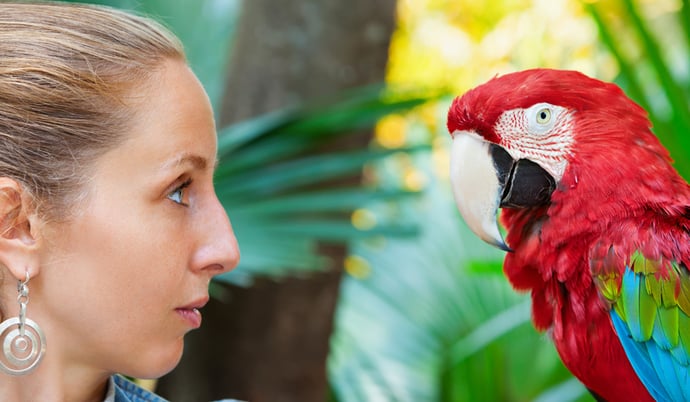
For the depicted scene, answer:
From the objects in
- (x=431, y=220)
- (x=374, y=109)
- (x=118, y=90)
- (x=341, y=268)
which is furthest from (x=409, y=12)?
(x=118, y=90)

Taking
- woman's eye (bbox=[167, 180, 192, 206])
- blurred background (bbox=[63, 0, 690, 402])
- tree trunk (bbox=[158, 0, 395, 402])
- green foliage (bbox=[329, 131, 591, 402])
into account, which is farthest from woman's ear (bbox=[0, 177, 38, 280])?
green foliage (bbox=[329, 131, 591, 402])

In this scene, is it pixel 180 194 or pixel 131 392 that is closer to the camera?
pixel 180 194

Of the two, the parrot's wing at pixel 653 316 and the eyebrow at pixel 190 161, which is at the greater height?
the eyebrow at pixel 190 161

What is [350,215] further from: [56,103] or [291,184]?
[56,103]

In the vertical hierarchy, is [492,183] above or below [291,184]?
below

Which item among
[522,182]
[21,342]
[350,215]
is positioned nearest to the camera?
[21,342]

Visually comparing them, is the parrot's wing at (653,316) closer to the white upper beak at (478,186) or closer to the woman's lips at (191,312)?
the white upper beak at (478,186)

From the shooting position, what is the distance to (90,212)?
2.52ft

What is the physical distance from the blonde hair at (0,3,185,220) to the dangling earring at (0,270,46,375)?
9 cm

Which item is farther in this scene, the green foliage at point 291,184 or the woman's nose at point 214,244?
the green foliage at point 291,184

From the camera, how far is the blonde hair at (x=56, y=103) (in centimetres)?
77

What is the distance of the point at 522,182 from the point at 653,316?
20 centimetres

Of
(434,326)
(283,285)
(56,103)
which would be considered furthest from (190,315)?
(434,326)

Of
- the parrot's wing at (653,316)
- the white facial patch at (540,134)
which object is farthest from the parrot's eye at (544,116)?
the parrot's wing at (653,316)
